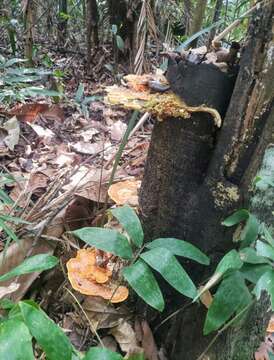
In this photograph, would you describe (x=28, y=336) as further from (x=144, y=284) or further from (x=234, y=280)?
(x=234, y=280)

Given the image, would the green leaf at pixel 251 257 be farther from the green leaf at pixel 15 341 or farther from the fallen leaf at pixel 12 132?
the fallen leaf at pixel 12 132

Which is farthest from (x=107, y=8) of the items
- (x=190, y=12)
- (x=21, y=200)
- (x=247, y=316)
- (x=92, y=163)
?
(x=247, y=316)

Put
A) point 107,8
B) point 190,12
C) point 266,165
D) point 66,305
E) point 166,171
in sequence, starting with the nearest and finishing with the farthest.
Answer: point 266,165 < point 166,171 < point 66,305 < point 190,12 < point 107,8

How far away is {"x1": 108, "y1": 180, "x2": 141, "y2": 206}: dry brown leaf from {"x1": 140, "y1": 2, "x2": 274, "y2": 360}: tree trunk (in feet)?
0.37

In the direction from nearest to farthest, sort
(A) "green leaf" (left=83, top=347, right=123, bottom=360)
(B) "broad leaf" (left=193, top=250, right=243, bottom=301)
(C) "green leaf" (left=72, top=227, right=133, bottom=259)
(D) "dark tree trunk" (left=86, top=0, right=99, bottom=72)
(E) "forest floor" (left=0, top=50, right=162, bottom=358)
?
(A) "green leaf" (left=83, top=347, right=123, bottom=360) < (B) "broad leaf" (left=193, top=250, right=243, bottom=301) < (C) "green leaf" (left=72, top=227, right=133, bottom=259) < (E) "forest floor" (left=0, top=50, right=162, bottom=358) < (D) "dark tree trunk" (left=86, top=0, right=99, bottom=72)

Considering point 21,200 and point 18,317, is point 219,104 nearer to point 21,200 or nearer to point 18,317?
point 18,317

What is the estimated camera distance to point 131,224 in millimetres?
1004

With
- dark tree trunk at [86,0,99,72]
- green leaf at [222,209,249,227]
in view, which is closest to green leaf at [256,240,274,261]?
green leaf at [222,209,249,227]

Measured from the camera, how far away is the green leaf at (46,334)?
2.10 feet

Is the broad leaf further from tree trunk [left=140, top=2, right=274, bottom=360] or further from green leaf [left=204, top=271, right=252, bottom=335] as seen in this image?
tree trunk [left=140, top=2, right=274, bottom=360]

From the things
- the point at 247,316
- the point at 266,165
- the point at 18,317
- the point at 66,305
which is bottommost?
the point at 66,305

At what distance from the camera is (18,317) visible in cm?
64

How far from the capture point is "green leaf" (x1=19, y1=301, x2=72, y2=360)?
0.64 metres

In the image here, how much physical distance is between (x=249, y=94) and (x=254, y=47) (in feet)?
0.32
